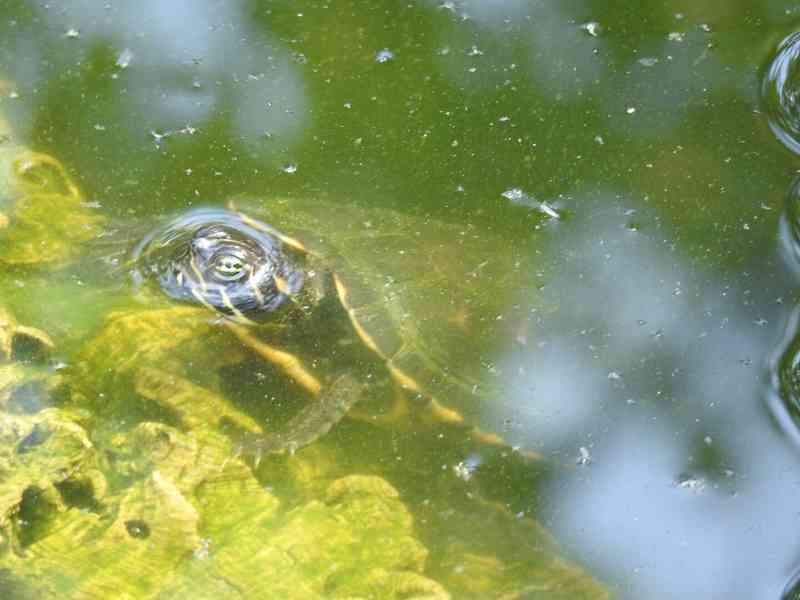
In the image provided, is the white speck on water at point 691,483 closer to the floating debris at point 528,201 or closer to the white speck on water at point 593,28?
the floating debris at point 528,201

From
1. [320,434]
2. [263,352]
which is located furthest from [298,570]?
[263,352]

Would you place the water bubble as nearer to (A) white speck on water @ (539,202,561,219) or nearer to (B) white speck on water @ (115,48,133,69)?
(A) white speck on water @ (539,202,561,219)

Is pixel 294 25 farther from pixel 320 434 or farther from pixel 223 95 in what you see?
pixel 320 434

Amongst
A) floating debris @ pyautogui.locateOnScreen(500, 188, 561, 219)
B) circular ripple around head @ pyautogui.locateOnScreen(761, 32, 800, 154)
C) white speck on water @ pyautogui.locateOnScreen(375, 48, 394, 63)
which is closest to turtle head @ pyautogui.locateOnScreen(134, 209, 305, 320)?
floating debris @ pyautogui.locateOnScreen(500, 188, 561, 219)

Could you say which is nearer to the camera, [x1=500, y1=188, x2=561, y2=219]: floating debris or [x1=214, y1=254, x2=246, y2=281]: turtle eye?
[x1=214, y1=254, x2=246, y2=281]: turtle eye

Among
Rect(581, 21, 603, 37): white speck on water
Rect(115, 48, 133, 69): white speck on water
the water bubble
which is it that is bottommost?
Rect(115, 48, 133, 69): white speck on water

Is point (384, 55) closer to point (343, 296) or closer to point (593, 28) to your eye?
point (593, 28)

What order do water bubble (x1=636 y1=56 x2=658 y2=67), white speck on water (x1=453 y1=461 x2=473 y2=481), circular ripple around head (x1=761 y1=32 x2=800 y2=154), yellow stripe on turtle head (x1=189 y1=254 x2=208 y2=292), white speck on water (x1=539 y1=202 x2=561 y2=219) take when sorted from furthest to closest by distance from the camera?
1. water bubble (x1=636 y1=56 x2=658 y2=67)
2. circular ripple around head (x1=761 y1=32 x2=800 y2=154)
3. white speck on water (x1=539 y1=202 x2=561 y2=219)
4. yellow stripe on turtle head (x1=189 y1=254 x2=208 y2=292)
5. white speck on water (x1=453 y1=461 x2=473 y2=481)

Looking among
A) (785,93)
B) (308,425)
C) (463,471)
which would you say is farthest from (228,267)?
(785,93)

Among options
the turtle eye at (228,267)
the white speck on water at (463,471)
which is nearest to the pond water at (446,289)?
the white speck on water at (463,471)
